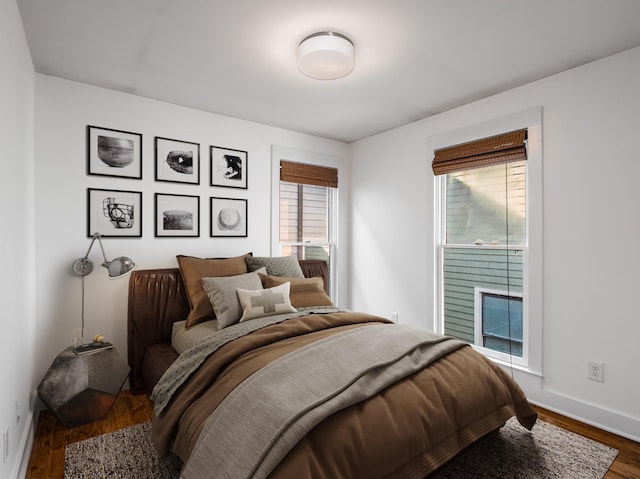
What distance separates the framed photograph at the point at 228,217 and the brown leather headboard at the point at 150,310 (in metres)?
0.67

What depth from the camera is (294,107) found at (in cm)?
345

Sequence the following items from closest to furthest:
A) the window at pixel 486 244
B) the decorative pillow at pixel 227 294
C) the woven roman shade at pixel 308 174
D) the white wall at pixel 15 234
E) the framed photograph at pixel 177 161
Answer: the white wall at pixel 15 234 → the decorative pillow at pixel 227 294 → the window at pixel 486 244 → the framed photograph at pixel 177 161 → the woven roman shade at pixel 308 174

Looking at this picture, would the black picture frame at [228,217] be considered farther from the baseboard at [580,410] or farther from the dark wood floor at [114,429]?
the baseboard at [580,410]

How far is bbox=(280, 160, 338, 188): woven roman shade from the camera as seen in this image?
13.6 ft

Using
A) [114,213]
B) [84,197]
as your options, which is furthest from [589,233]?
[84,197]

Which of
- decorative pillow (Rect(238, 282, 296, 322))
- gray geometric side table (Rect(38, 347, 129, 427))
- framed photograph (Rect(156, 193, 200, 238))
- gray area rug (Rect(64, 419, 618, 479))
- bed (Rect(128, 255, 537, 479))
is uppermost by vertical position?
framed photograph (Rect(156, 193, 200, 238))

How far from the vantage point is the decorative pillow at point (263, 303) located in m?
2.67

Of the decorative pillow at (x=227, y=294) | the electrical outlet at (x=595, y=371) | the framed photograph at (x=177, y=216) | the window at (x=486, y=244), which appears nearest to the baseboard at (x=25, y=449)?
the decorative pillow at (x=227, y=294)

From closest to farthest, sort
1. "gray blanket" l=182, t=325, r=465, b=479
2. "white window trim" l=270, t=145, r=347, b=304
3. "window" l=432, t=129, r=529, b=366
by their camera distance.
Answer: "gray blanket" l=182, t=325, r=465, b=479 → "window" l=432, t=129, r=529, b=366 → "white window trim" l=270, t=145, r=347, b=304

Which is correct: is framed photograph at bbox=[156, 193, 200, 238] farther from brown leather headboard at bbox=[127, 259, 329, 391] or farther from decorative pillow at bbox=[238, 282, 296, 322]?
decorative pillow at bbox=[238, 282, 296, 322]

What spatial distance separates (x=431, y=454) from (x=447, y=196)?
101 inches

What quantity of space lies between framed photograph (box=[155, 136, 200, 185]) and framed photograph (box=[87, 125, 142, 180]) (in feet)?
0.54

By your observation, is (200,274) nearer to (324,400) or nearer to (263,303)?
(263,303)

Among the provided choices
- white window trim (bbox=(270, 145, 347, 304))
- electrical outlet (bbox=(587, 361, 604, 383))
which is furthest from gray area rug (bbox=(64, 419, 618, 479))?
white window trim (bbox=(270, 145, 347, 304))
